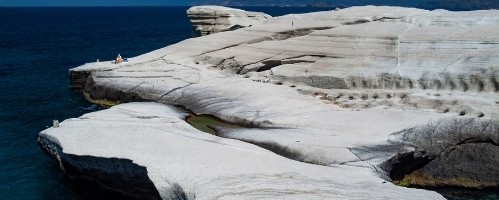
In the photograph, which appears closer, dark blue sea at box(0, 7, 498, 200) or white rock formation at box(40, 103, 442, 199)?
white rock formation at box(40, 103, 442, 199)

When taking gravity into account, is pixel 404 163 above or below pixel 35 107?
above

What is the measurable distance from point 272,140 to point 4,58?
5249cm

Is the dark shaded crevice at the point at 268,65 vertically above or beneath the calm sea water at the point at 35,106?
above

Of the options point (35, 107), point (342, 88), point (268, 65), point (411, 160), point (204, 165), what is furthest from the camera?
point (35, 107)

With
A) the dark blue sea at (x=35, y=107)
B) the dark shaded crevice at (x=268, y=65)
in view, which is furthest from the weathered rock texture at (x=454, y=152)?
the dark blue sea at (x=35, y=107)

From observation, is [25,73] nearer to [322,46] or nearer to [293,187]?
[322,46]

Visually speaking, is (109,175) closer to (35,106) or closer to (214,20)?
(35,106)

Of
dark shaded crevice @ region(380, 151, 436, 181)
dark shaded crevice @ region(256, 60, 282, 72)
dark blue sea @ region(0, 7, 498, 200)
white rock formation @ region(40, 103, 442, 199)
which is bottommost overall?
dark blue sea @ region(0, 7, 498, 200)

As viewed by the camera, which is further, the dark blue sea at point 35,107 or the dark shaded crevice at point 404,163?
the dark blue sea at point 35,107

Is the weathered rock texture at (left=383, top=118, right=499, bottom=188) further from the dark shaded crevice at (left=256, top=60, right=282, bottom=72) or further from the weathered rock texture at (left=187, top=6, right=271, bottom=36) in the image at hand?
the weathered rock texture at (left=187, top=6, right=271, bottom=36)

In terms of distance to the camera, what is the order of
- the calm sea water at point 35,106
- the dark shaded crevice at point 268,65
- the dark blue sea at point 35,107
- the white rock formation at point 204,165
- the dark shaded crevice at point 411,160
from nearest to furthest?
the white rock formation at point 204,165 → the dark shaded crevice at point 411,160 → the dark blue sea at point 35,107 → the calm sea water at point 35,106 → the dark shaded crevice at point 268,65

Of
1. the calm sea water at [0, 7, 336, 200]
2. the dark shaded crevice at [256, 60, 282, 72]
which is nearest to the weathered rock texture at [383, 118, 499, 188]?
the dark shaded crevice at [256, 60, 282, 72]

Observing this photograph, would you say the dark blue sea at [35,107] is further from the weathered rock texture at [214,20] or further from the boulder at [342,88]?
the weathered rock texture at [214,20]

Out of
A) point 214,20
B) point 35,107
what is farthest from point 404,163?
point 214,20
